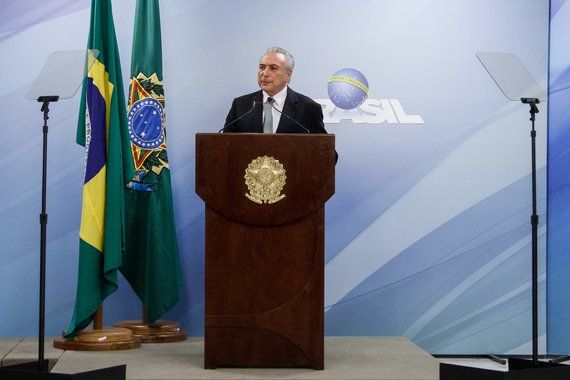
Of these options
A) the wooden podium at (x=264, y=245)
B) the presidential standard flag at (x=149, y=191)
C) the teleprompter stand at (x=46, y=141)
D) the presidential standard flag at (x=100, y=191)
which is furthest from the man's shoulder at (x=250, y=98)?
the teleprompter stand at (x=46, y=141)

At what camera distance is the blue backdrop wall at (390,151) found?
5.80 metres

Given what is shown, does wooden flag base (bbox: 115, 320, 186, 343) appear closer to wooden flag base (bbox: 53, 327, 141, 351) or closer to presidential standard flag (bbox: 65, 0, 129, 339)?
wooden flag base (bbox: 53, 327, 141, 351)

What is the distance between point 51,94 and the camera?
3.82 m

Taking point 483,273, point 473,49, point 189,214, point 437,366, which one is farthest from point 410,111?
point 437,366

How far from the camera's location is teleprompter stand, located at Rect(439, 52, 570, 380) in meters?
3.77

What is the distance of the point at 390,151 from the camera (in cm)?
602

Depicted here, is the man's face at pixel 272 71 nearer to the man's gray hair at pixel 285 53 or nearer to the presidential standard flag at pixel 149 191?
the man's gray hair at pixel 285 53

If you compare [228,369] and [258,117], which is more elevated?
[258,117]

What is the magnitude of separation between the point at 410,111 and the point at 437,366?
210 centimetres

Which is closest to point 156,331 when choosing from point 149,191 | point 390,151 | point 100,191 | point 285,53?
point 149,191

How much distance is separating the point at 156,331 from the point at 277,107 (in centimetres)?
153

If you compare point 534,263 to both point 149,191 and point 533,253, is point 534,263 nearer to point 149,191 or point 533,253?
point 533,253

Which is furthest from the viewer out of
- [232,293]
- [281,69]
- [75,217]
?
[75,217]

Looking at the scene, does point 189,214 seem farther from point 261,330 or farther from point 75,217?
point 261,330
